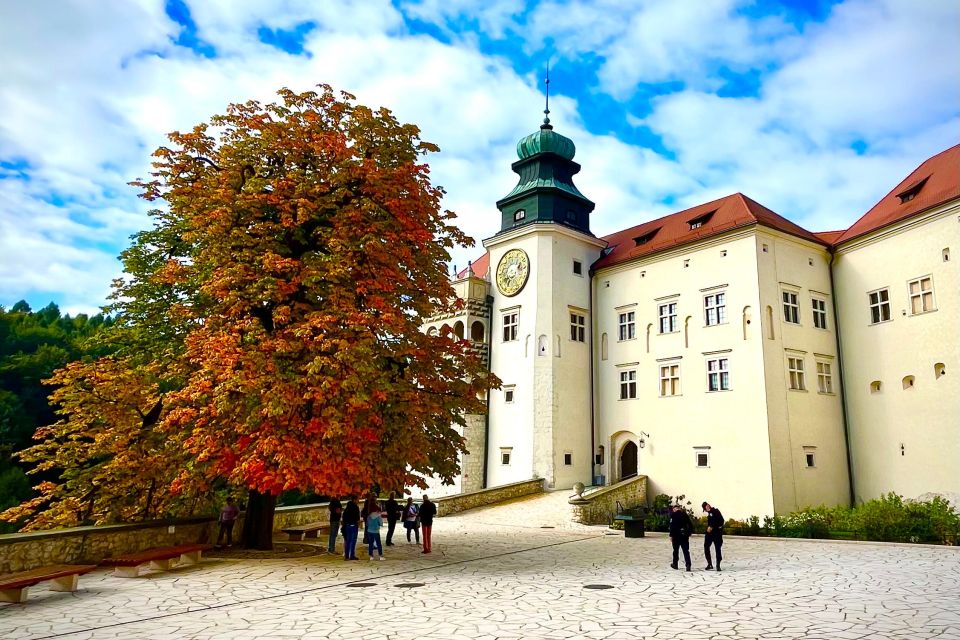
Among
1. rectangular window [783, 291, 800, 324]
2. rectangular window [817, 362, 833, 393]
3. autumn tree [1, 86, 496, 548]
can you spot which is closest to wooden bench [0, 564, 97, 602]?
autumn tree [1, 86, 496, 548]

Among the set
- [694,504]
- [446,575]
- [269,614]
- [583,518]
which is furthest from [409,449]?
[694,504]

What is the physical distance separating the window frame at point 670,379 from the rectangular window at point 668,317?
1.57m

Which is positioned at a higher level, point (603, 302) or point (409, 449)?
point (603, 302)

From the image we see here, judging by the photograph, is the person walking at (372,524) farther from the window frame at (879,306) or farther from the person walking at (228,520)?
the window frame at (879,306)

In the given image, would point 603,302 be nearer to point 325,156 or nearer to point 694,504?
point 694,504

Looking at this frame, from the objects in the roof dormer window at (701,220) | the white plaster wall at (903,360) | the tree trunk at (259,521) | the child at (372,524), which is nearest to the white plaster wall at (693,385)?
the roof dormer window at (701,220)

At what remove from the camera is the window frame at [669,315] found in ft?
95.5

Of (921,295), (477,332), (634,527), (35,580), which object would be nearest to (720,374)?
(921,295)

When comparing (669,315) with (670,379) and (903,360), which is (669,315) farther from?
(903,360)

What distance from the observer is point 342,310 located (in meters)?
13.3

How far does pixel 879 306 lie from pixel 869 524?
1038 centimetres

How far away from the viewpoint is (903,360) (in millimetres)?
24188

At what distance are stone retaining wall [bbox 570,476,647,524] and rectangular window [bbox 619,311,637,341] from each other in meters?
6.76

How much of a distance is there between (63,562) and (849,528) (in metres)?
20.7
